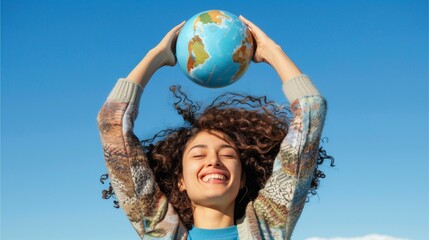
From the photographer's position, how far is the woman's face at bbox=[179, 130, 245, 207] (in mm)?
6109

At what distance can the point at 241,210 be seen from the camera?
6520 millimetres

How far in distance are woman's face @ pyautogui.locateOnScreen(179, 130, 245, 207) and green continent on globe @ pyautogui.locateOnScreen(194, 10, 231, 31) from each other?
0.95 metres

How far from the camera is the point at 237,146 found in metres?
6.51

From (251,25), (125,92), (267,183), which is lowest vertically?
(267,183)

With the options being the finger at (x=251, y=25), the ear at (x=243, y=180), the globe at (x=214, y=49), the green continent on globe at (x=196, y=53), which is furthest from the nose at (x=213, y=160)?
the finger at (x=251, y=25)

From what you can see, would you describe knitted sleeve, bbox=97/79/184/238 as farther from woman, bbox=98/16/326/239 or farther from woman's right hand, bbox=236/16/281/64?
woman's right hand, bbox=236/16/281/64

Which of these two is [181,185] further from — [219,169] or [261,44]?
[261,44]

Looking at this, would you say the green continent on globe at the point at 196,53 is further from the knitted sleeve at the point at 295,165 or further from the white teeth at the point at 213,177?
the white teeth at the point at 213,177

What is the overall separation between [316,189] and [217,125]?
103 cm

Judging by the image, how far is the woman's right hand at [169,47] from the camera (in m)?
6.51

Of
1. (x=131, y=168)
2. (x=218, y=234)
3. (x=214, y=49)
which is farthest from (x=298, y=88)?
(x=131, y=168)

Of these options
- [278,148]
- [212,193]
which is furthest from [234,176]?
[278,148]

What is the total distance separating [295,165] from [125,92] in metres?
1.49

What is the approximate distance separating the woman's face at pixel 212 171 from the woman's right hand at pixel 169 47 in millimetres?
724
